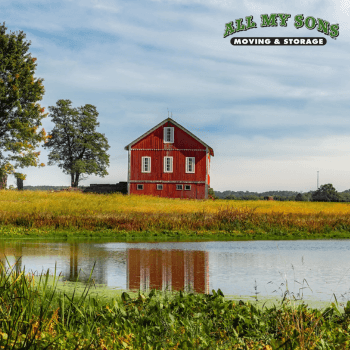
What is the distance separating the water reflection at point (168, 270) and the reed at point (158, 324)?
1382 millimetres

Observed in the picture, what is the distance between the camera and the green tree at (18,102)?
170ft

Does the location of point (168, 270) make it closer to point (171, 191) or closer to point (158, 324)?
point (158, 324)

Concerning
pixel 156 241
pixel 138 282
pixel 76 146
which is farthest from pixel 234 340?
pixel 76 146

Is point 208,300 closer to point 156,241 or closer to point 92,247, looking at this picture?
point 92,247

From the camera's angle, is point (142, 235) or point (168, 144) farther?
point (168, 144)

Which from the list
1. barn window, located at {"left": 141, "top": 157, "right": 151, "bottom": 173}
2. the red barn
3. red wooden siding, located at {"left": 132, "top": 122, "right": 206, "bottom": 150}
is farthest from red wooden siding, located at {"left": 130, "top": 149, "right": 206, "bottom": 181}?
red wooden siding, located at {"left": 132, "top": 122, "right": 206, "bottom": 150}

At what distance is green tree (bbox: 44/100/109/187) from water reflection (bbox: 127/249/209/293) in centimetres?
5384

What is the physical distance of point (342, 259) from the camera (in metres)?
16.6

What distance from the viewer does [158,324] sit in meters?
7.30

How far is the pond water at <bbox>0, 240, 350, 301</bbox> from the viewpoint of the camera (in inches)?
443

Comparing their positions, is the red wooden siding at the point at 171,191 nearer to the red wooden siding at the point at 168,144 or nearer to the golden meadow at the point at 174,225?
the red wooden siding at the point at 168,144

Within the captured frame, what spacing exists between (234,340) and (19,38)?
5237cm

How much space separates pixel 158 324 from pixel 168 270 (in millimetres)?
6504

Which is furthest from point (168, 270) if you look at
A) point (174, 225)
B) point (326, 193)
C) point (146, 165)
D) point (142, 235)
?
point (326, 193)
